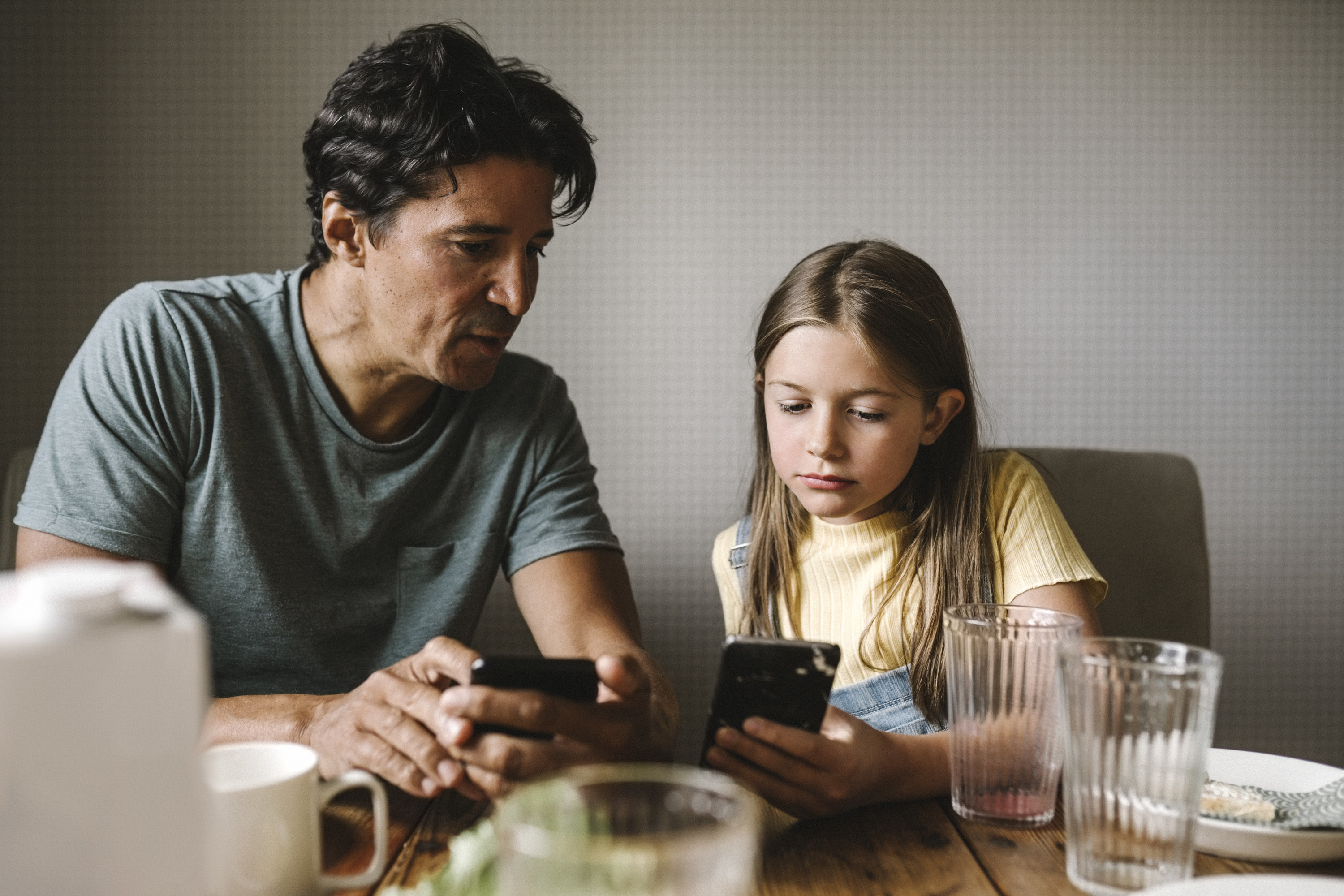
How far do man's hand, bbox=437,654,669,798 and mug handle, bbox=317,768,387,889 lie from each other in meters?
0.16

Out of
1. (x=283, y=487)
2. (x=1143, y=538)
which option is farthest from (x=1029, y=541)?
(x=283, y=487)

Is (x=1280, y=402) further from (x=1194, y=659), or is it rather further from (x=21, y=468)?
(x=21, y=468)

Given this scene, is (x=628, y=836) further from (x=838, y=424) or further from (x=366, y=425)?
(x=366, y=425)

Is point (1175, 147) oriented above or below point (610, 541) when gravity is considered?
above

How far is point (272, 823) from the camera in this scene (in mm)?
619

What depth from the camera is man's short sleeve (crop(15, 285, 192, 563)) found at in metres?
1.18

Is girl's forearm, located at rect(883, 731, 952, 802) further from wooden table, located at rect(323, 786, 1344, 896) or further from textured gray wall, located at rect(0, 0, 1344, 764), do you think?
textured gray wall, located at rect(0, 0, 1344, 764)

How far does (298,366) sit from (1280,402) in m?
2.01

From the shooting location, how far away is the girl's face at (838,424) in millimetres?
1240

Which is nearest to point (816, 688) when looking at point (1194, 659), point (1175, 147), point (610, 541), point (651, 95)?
point (1194, 659)

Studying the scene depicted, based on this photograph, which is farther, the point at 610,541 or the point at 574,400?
the point at 574,400

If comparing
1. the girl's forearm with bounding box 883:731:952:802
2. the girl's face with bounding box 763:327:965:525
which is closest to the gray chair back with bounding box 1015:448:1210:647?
the girl's face with bounding box 763:327:965:525

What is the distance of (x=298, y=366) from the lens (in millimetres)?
1403

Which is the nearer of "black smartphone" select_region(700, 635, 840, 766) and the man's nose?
"black smartphone" select_region(700, 635, 840, 766)
